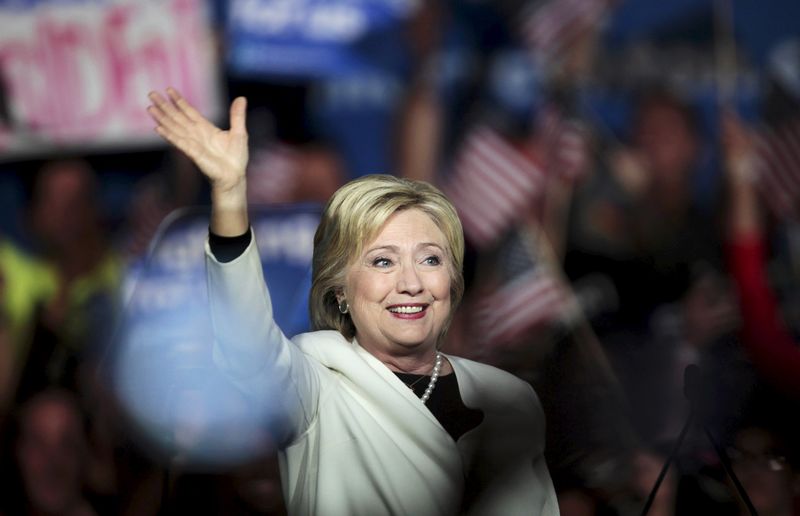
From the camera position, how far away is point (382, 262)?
1980mm

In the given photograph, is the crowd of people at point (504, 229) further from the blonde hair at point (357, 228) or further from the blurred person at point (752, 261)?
the blonde hair at point (357, 228)

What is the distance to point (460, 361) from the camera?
2.11 metres

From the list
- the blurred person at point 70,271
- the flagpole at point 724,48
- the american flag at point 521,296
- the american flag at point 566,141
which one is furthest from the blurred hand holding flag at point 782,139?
the blurred person at point 70,271

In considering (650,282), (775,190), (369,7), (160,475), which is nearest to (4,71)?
(369,7)

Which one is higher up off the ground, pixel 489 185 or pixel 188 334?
pixel 489 185

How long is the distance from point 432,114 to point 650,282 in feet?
3.89

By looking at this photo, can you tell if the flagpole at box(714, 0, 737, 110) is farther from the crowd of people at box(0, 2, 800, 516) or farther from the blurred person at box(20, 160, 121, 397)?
the blurred person at box(20, 160, 121, 397)

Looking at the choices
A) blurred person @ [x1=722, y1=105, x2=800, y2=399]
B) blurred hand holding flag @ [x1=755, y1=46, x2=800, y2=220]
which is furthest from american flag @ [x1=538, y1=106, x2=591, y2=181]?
blurred hand holding flag @ [x1=755, y1=46, x2=800, y2=220]

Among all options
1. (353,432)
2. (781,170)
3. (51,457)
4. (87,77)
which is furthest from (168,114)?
(781,170)

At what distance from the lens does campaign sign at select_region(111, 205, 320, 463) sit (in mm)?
3873

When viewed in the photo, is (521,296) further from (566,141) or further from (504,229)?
(566,141)

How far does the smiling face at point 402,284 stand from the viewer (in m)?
1.96

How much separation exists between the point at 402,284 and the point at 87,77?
386 cm

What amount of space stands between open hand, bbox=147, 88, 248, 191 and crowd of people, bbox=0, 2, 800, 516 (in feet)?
10.1
